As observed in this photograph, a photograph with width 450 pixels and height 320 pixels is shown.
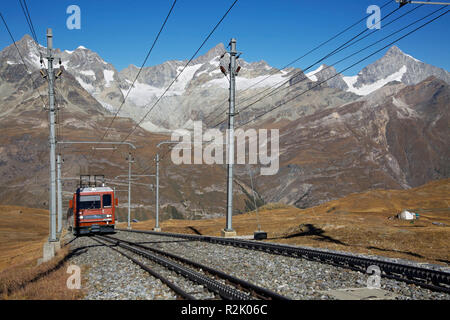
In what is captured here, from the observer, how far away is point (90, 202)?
124 feet

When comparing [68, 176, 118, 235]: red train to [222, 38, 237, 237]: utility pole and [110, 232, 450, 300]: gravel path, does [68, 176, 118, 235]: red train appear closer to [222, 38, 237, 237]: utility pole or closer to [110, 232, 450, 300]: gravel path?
[222, 38, 237, 237]: utility pole

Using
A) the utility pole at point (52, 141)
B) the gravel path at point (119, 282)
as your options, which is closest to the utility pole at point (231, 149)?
the gravel path at point (119, 282)

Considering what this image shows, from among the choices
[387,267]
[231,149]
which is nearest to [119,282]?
[387,267]

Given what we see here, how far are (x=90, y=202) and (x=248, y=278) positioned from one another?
26736mm

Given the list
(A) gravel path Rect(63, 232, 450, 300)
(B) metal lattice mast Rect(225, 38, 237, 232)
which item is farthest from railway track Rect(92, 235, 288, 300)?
(B) metal lattice mast Rect(225, 38, 237, 232)

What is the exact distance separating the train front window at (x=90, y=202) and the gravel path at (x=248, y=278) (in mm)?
17226

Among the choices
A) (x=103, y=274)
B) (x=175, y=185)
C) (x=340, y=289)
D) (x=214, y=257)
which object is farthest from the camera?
(x=175, y=185)

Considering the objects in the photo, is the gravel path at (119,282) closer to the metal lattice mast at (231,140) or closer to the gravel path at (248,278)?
the gravel path at (248,278)

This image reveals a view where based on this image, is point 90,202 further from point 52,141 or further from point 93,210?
point 52,141

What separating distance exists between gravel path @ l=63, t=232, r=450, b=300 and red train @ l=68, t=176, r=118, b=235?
17.2 m

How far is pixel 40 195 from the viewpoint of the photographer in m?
133
